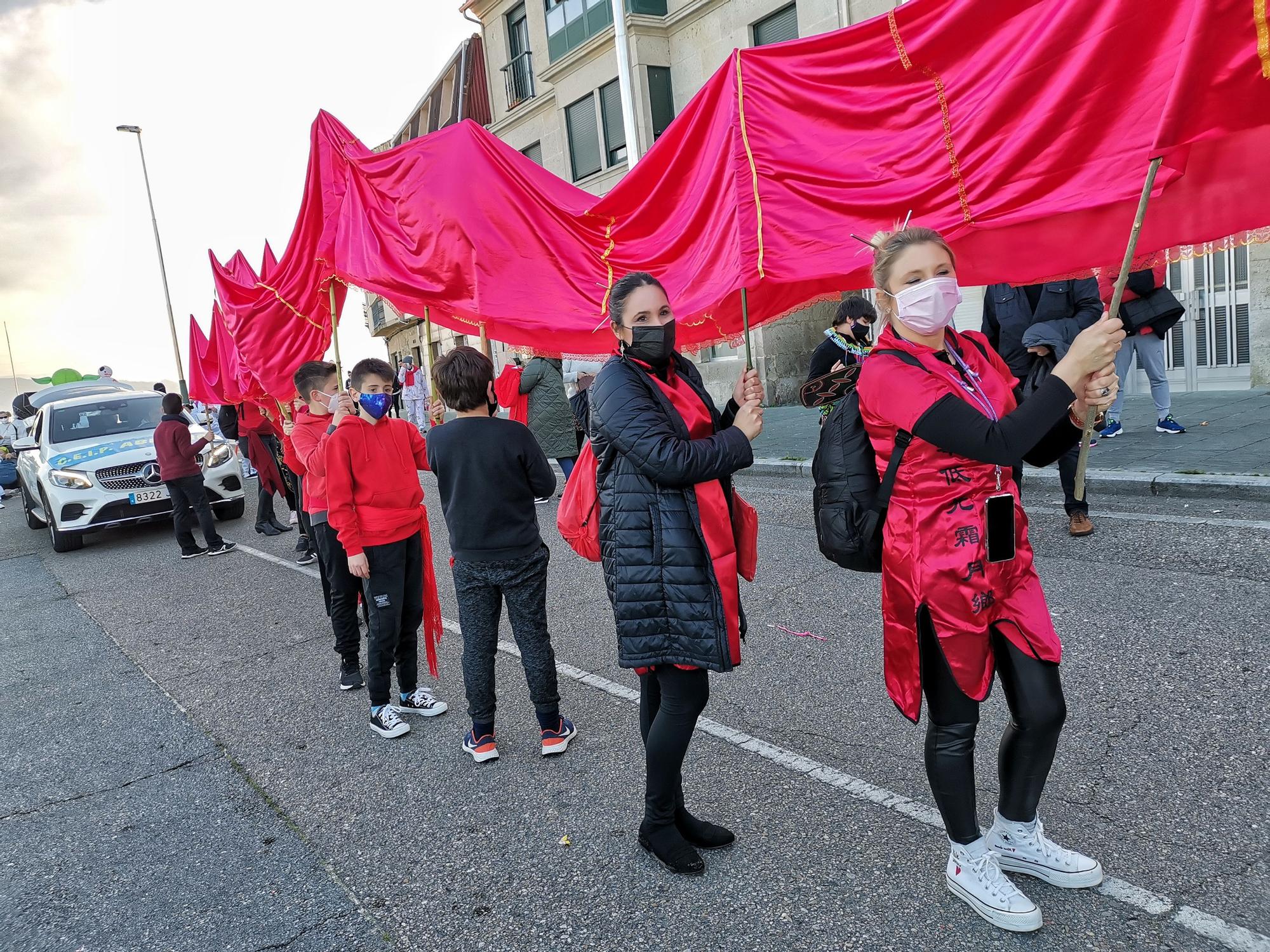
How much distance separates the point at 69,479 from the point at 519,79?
19194mm

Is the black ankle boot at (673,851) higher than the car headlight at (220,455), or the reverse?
the car headlight at (220,455)

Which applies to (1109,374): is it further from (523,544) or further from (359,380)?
(359,380)

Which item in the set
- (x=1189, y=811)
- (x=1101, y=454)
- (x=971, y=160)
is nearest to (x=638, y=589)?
(x=971, y=160)

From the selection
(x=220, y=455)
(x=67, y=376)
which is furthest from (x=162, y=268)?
(x=220, y=455)

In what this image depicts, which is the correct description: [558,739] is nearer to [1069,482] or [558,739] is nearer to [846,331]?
[846,331]

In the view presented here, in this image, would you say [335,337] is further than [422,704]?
Yes

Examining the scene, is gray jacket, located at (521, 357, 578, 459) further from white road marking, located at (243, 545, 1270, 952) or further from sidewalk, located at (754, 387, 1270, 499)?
white road marking, located at (243, 545, 1270, 952)

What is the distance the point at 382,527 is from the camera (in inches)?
168

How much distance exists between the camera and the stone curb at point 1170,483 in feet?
20.4

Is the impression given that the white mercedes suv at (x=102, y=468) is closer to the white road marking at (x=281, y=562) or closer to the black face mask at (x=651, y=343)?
the white road marking at (x=281, y=562)

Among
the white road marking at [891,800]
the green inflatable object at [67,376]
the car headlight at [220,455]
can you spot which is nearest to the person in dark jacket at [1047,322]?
the white road marking at [891,800]

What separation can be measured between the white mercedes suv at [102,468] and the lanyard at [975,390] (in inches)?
419

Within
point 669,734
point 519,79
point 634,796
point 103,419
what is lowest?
point 634,796

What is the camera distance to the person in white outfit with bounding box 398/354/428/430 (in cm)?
2167
